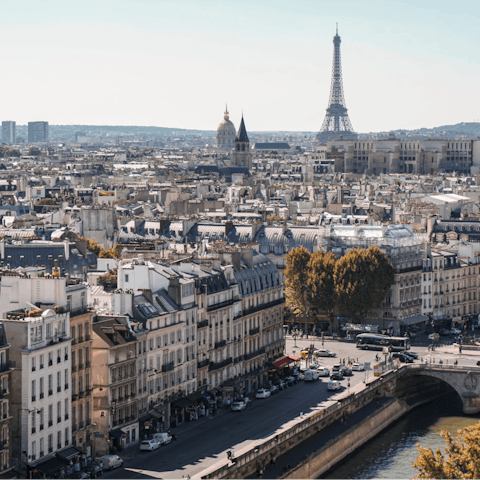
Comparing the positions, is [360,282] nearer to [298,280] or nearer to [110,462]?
[298,280]

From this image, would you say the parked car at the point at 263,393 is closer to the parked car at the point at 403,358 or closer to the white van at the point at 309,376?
the white van at the point at 309,376

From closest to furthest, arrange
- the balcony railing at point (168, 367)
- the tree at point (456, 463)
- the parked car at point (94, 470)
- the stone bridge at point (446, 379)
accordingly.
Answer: the tree at point (456, 463), the parked car at point (94, 470), the balcony railing at point (168, 367), the stone bridge at point (446, 379)

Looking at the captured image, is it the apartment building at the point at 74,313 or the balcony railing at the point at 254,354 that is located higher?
the apartment building at the point at 74,313

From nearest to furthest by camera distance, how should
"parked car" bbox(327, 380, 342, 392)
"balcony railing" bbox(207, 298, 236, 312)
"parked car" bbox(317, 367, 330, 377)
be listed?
"balcony railing" bbox(207, 298, 236, 312) < "parked car" bbox(327, 380, 342, 392) < "parked car" bbox(317, 367, 330, 377)

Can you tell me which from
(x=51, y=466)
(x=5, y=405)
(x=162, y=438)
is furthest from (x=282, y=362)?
Answer: (x=5, y=405)

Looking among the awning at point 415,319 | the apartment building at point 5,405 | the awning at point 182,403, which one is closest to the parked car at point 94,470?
the apartment building at point 5,405

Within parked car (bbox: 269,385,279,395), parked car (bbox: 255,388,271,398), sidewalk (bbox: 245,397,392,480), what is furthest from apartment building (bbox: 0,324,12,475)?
parked car (bbox: 269,385,279,395)

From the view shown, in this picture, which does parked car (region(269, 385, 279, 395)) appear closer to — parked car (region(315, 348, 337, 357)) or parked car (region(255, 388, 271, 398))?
parked car (region(255, 388, 271, 398))
